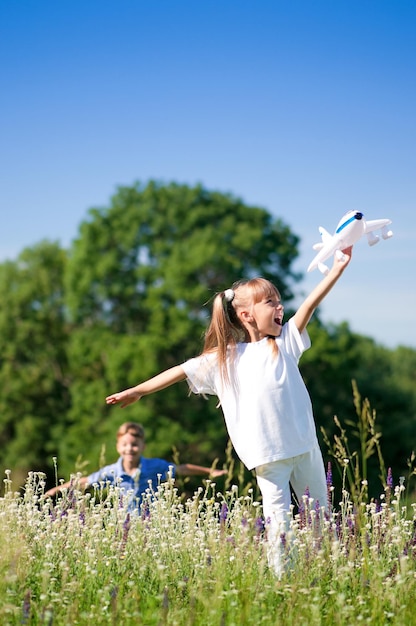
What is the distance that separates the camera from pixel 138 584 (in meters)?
3.98

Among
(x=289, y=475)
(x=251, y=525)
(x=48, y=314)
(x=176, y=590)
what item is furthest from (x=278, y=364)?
(x=48, y=314)

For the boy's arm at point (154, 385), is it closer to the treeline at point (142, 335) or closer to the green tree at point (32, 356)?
the treeline at point (142, 335)

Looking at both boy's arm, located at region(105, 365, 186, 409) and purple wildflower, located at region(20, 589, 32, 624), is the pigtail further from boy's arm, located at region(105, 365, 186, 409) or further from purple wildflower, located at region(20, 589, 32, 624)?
purple wildflower, located at region(20, 589, 32, 624)

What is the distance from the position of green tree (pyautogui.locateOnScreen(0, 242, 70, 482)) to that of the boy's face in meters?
16.8

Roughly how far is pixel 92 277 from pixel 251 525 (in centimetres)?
1945

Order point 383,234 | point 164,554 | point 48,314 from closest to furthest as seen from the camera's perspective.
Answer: point 164,554 → point 383,234 → point 48,314

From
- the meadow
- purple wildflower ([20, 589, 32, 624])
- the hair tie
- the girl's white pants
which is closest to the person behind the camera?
purple wildflower ([20, 589, 32, 624])

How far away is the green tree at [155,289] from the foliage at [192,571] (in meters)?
16.0

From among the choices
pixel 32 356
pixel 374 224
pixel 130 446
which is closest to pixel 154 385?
pixel 374 224

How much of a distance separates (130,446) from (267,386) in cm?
293

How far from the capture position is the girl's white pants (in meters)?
4.32

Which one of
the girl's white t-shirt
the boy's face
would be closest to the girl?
the girl's white t-shirt

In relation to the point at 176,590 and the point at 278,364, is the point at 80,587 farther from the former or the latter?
the point at 278,364

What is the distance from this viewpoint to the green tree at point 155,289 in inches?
847
